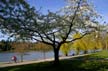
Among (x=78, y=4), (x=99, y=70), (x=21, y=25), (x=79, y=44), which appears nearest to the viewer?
(x=99, y=70)

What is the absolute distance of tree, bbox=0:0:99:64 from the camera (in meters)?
21.7

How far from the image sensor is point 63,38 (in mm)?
25312

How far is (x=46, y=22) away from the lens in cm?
2444

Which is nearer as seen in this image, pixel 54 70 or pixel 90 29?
pixel 54 70

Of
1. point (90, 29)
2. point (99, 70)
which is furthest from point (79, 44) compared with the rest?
point (99, 70)

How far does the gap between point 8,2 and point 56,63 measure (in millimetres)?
7593

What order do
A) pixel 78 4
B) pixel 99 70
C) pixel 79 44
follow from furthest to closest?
pixel 79 44 < pixel 78 4 < pixel 99 70

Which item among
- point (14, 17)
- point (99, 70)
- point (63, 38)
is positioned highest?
point (14, 17)

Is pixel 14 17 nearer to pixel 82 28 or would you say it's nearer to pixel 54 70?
pixel 54 70

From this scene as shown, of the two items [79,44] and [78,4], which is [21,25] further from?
[79,44]

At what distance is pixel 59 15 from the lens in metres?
25.6

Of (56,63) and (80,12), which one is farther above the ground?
(80,12)

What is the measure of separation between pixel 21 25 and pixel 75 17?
5674mm

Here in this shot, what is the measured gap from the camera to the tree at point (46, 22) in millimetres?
21688
